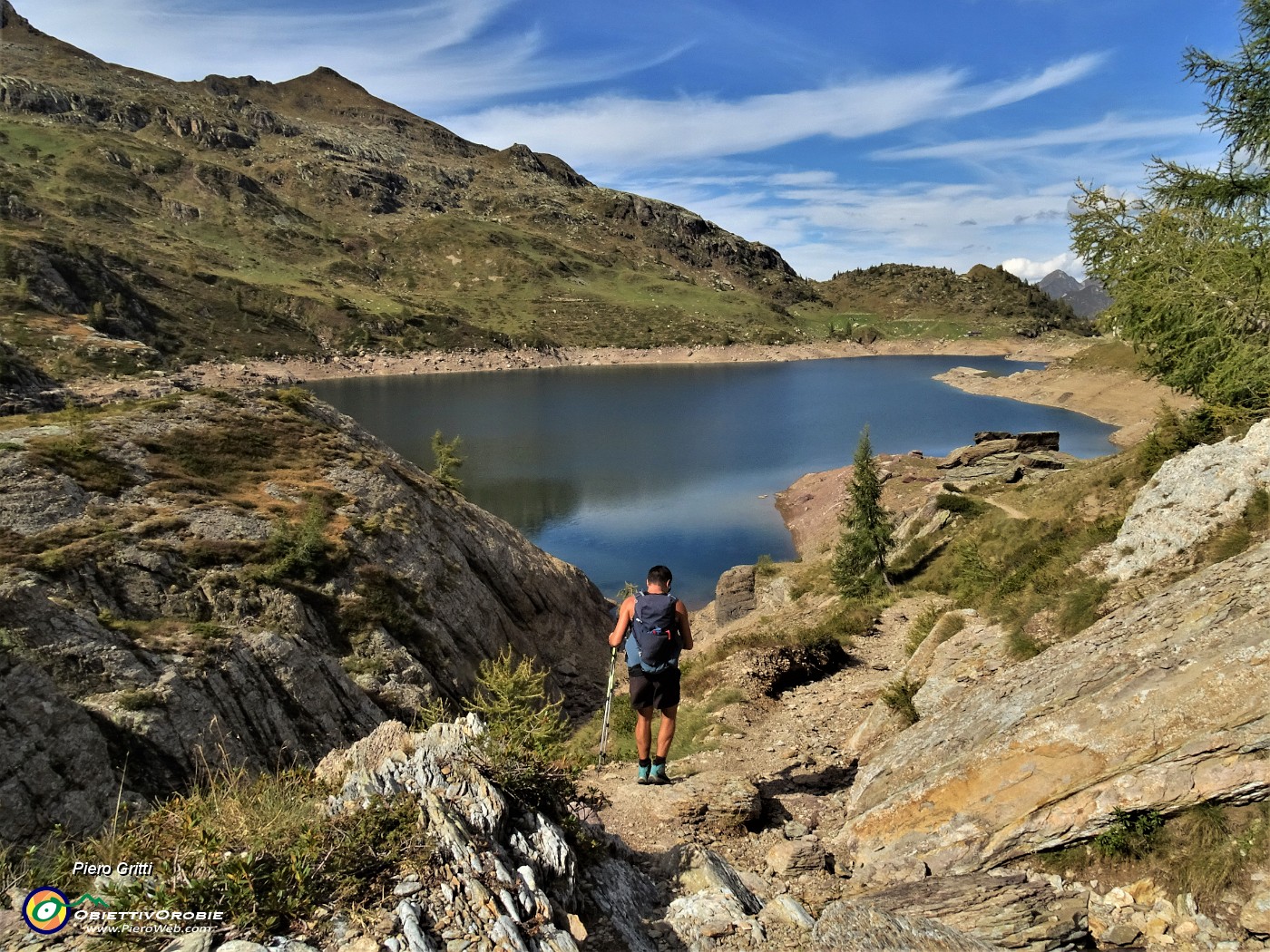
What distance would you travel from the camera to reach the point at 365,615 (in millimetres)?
19188

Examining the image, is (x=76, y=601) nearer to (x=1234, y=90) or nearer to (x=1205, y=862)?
(x=1205, y=862)

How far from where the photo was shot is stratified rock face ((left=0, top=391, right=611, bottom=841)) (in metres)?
11.4

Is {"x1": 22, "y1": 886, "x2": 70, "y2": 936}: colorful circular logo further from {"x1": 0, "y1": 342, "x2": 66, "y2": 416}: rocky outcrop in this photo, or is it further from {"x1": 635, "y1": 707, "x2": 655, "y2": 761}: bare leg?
{"x1": 0, "y1": 342, "x2": 66, "y2": 416}: rocky outcrop

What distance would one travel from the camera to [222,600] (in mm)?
16641

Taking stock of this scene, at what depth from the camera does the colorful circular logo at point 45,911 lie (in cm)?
396

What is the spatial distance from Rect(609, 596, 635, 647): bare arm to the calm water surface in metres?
33.8

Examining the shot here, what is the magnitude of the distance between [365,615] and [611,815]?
1315 cm

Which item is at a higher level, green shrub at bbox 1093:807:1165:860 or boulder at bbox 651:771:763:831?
green shrub at bbox 1093:807:1165:860

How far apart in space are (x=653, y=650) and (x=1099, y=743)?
479cm

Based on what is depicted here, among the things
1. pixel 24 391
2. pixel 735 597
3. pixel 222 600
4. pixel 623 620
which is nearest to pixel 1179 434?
pixel 623 620

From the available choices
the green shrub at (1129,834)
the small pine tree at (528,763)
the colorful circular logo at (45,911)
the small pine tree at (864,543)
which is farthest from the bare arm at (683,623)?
the small pine tree at (864,543)

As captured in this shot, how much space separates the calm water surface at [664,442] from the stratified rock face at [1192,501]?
33126 mm

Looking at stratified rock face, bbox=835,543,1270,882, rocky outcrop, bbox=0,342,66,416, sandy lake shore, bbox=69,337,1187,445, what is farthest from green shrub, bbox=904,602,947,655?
sandy lake shore, bbox=69,337,1187,445

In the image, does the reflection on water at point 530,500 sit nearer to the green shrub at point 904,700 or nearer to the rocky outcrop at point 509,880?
the green shrub at point 904,700
